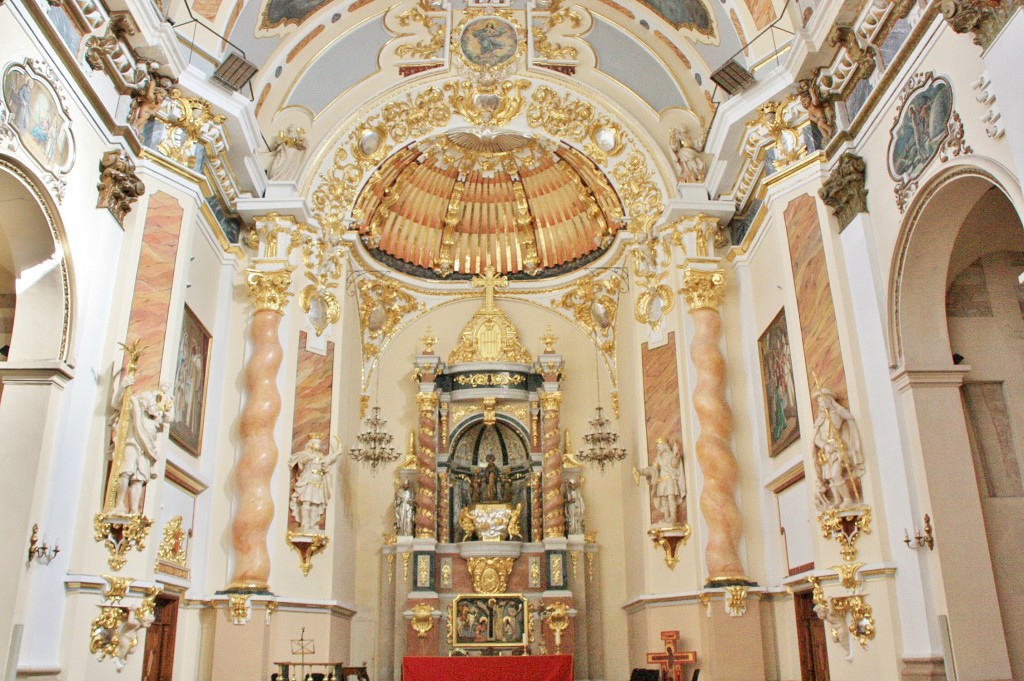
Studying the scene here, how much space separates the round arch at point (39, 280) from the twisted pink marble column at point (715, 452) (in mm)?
8595

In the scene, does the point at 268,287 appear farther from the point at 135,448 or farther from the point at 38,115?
the point at 38,115

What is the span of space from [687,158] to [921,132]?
591 cm

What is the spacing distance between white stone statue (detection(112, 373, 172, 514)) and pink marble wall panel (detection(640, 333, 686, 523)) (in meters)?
7.49

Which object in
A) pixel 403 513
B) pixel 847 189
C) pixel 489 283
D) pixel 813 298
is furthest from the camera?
pixel 489 283

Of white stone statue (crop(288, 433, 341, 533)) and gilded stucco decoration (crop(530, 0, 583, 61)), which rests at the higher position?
gilded stucco decoration (crop(530, 0, 583, 61))

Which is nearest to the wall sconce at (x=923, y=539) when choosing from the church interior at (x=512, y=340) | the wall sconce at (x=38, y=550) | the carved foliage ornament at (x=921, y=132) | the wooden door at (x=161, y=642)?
the church interior at (x=512, y=340)

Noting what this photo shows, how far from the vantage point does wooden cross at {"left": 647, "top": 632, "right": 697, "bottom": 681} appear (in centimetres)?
1170

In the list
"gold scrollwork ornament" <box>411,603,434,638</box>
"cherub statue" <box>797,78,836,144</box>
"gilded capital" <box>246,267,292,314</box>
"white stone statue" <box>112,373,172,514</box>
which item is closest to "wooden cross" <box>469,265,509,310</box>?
"gilded capital" <box>246,267,292,314</box>

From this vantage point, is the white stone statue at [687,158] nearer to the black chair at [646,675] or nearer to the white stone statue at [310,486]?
the white stone statue at [310,486]

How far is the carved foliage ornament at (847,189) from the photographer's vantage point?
9.66 metres

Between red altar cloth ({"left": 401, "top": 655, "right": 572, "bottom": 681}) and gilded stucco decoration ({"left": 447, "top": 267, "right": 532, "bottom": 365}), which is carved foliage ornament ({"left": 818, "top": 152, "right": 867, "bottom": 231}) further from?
gilded stucco decoration ({"left": 447, "top": 267, "right": 532, "bottom": 365})

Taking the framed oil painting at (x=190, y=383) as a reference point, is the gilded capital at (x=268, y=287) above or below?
above

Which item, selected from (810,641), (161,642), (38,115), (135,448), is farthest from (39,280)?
(810,641)

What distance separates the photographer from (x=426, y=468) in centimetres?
1609
